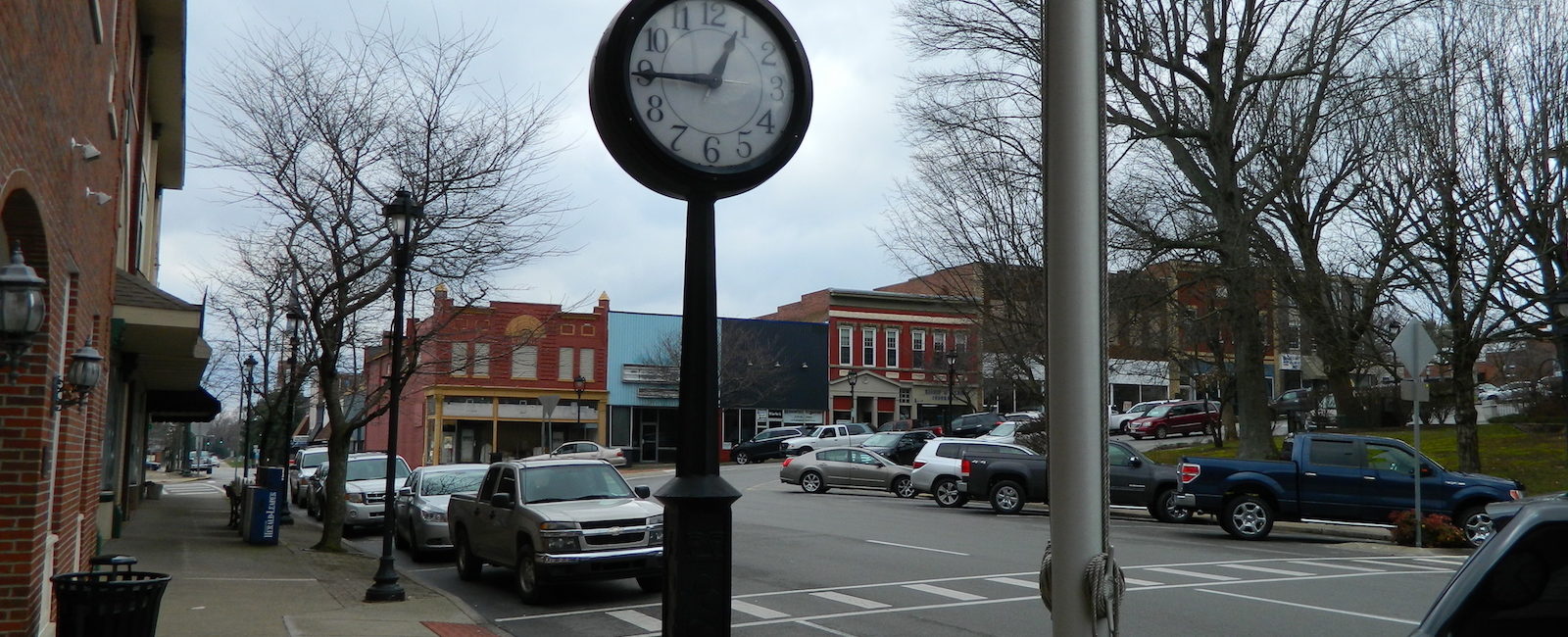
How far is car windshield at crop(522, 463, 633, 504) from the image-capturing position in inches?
591

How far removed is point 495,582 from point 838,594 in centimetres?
534

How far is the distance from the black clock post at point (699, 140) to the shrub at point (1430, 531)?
18436mm

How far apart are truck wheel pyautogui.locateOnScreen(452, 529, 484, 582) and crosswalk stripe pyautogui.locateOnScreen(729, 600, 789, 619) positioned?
190 inches

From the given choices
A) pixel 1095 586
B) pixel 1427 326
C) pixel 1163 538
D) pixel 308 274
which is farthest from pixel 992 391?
pixel 1095 586

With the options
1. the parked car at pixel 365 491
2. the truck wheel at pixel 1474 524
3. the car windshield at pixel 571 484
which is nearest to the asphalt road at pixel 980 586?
the car windshield at pixel 571 484

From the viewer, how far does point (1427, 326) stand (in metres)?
30.1

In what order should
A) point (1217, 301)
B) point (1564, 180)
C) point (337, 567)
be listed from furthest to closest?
point (1217, 301), point (1564, 180), point (337, 567)

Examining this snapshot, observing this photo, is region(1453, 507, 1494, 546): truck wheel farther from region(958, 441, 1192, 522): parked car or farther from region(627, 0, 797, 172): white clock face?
region(627, 0, 797, 172): white clock face

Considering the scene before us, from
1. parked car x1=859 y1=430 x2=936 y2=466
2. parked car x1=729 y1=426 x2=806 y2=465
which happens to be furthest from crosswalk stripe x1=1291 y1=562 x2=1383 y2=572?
parked car x1=729 y1=426 x2=806 y2=465

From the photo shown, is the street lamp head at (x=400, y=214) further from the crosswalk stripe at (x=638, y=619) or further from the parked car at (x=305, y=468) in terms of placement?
the parked car at (x=305, y=468)

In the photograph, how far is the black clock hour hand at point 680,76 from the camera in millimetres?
3264

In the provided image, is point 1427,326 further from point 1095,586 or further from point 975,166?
point 1095,586

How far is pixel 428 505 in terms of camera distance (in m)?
19.6

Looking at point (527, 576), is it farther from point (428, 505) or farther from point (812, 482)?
point (812, 482)
